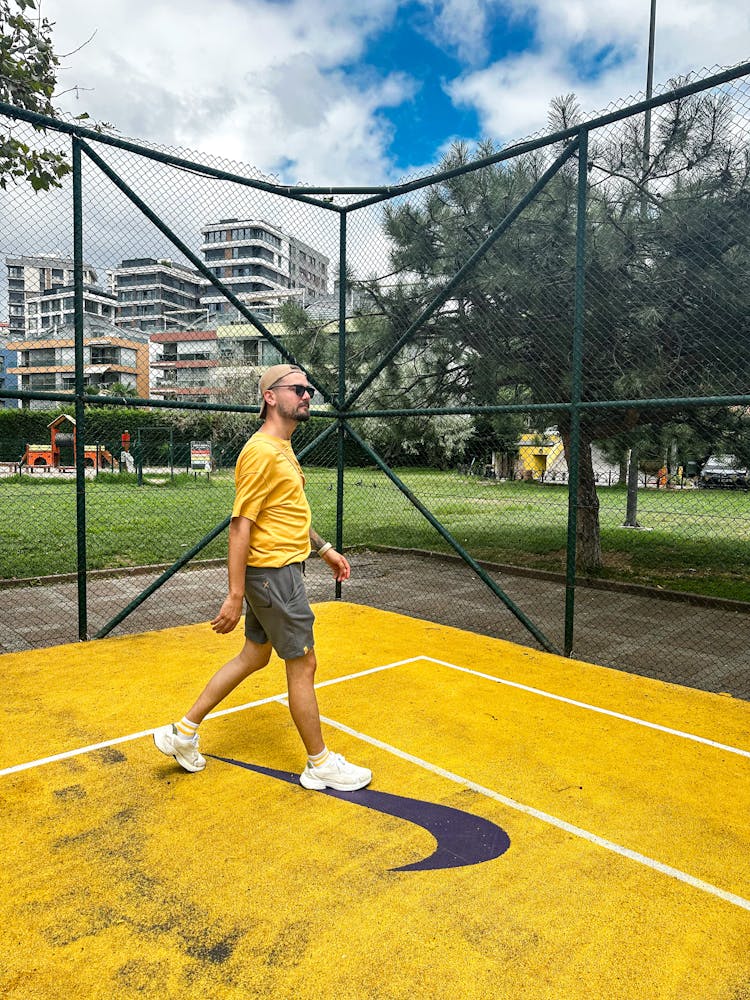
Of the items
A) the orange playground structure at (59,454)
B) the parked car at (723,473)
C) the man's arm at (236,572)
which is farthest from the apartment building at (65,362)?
A: the orange playground structure at (59,454)

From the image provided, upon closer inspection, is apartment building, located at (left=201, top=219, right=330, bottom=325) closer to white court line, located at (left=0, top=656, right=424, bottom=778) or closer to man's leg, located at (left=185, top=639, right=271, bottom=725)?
white court line, located at (left=0, top=656, right=424, bottom=778)

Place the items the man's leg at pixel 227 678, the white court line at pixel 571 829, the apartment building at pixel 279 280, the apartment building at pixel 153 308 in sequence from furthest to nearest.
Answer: the apartment building at pixel 279 280
the apartment building at pixel 153 308
the man's leg at pixel 227 678
the white court line at pixel 571 829

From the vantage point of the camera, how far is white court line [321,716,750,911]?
2.29m

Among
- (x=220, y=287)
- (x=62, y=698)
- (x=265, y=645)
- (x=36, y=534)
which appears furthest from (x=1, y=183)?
(x=36, y=534)

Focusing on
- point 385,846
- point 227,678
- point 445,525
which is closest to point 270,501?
point 227,678

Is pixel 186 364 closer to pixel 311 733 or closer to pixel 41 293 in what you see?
pixel 41 293

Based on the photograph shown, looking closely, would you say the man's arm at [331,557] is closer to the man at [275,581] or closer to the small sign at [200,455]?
the man at [275,581]

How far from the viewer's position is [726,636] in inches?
247

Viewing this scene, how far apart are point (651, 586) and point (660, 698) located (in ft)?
13.7

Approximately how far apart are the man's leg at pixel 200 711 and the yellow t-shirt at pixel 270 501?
43 centimetres

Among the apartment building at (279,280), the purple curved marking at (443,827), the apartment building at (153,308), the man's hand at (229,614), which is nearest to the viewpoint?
the purple curved marking at (443,827)

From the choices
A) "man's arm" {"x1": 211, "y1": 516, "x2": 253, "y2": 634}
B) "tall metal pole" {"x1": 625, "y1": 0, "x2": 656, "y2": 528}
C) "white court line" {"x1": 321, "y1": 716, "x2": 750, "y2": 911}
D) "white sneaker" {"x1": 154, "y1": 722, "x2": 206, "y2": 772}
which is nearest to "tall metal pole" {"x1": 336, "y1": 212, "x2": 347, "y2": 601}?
"tall metal pole" {"x1": 625, "y1": 0, "x2": 656, "y2": 528}

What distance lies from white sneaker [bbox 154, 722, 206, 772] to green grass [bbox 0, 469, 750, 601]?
6091 millimetres

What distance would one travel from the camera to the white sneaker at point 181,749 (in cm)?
301
